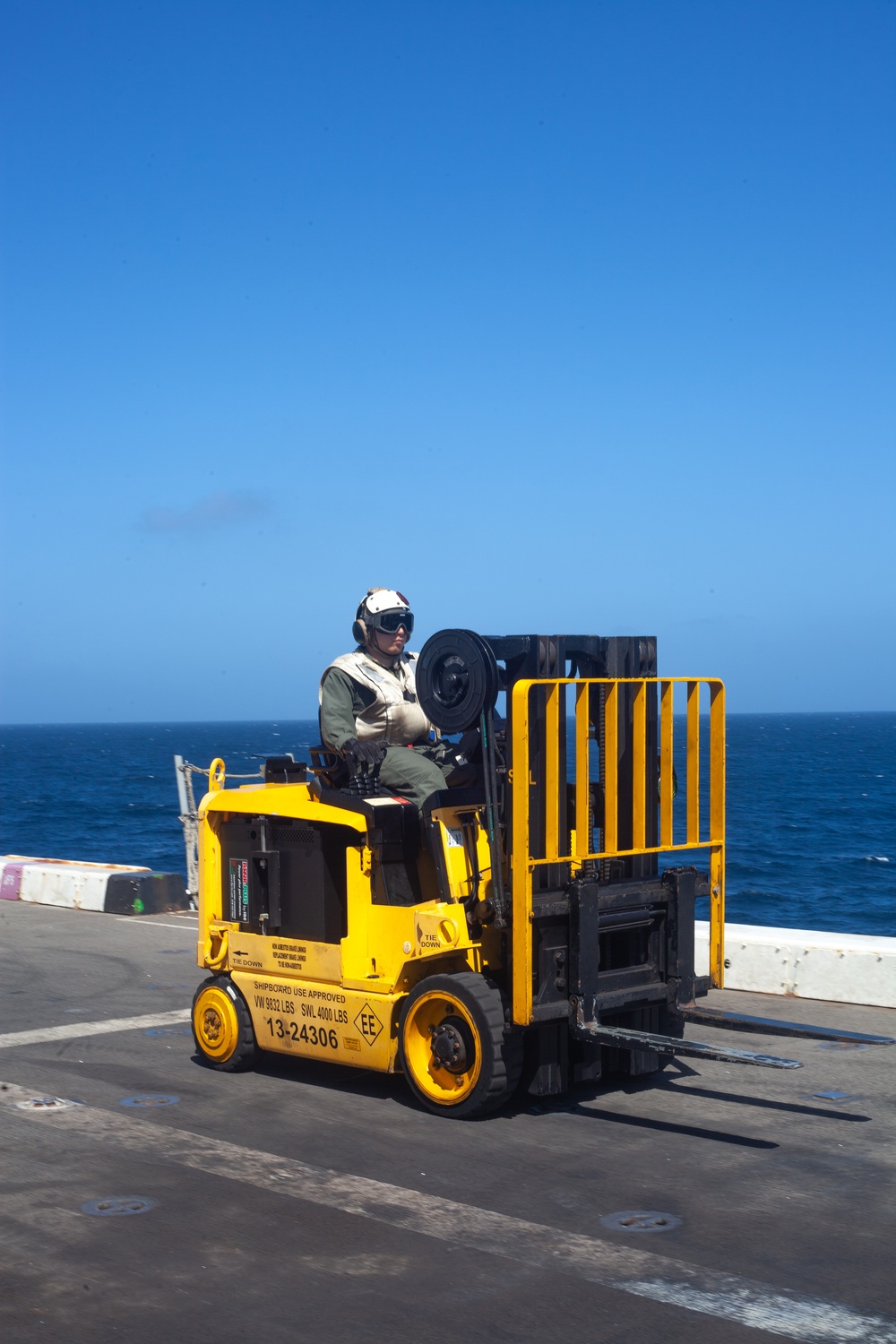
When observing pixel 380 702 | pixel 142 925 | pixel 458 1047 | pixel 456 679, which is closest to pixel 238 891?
pixel 380 702

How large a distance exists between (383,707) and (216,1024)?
6.88 feet

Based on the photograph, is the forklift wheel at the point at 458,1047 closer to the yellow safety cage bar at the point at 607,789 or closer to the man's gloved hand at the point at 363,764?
the yellow safety cage bar at the point at 607,789

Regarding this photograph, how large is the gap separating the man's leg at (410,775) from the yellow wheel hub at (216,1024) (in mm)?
1659

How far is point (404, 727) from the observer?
8.38 metres

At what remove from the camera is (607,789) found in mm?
7484

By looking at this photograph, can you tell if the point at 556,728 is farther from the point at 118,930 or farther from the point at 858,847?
the point at 858,847

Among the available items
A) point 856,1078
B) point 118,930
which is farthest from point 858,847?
point 856,1078

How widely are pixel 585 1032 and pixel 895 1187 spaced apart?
1.59m

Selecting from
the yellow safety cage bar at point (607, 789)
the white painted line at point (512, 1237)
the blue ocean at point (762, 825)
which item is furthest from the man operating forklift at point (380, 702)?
the blue ocean at point (762, 825)

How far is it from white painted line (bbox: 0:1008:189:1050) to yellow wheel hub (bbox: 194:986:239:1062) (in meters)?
1.13

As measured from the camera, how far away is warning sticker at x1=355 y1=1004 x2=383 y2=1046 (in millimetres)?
7699

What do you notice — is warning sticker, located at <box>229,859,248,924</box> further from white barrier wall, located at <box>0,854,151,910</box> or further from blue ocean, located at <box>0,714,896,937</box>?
white barrier wall, located at <box>0,854,151,910</box>

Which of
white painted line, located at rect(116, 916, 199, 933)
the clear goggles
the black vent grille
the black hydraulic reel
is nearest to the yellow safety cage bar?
the black hydraulic reel

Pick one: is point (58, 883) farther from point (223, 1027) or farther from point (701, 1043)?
point (701, 1043)
